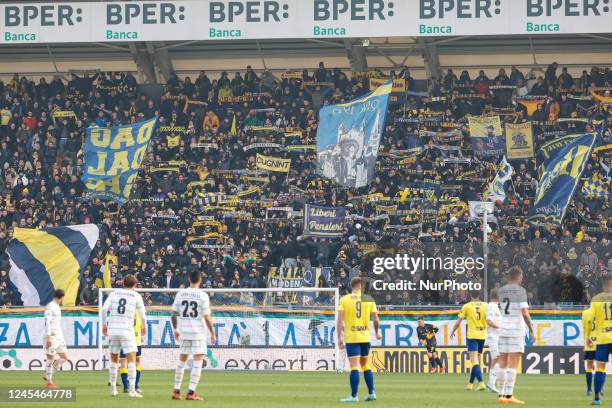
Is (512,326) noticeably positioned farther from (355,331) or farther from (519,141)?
(519,141)

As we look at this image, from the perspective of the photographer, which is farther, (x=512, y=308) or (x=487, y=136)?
(x=487, y=136)

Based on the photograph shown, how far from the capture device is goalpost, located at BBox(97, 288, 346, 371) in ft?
102

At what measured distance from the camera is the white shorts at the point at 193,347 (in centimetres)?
1827

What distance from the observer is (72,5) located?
41438 mm

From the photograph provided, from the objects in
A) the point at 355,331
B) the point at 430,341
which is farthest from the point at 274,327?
the point at 355,331

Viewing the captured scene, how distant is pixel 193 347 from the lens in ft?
59.9

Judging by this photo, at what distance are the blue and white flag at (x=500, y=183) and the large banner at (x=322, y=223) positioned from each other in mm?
4804

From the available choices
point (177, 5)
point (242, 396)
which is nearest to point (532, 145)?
point (177, 5)

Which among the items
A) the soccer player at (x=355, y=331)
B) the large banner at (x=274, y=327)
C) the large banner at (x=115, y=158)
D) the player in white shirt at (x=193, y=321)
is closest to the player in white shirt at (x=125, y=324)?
the player in white shirt at (x=193, y=321)

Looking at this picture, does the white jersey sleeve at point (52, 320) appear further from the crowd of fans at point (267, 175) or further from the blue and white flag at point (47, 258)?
the blue and white flag at point (47, 258)

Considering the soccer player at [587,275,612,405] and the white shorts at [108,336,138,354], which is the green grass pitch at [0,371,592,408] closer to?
the soccer player at [587,275,612,405]

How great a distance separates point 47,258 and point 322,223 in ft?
28.0

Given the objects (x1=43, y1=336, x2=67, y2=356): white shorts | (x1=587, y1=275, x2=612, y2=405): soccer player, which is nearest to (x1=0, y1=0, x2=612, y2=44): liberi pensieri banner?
(x1=43, y1=336, x2=67, y2=356): white shorts

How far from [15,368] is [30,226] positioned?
879cm
